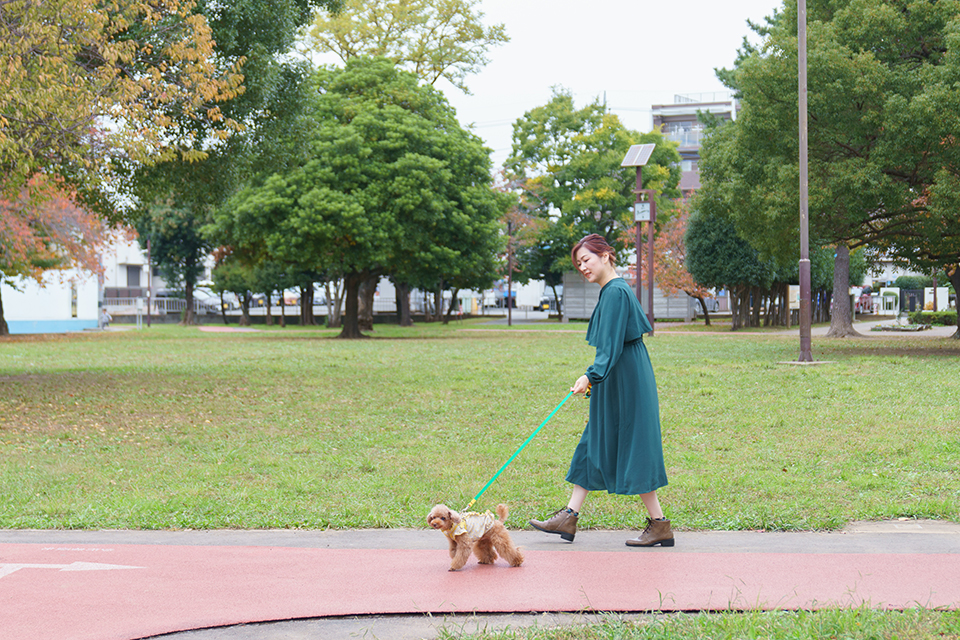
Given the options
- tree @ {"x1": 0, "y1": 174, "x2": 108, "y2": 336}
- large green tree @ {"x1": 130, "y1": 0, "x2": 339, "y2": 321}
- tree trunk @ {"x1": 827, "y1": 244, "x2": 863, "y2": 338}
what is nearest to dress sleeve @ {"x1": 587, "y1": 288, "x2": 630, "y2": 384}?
large green tree @ {"x1": 130, "y1": 0, "x2": 339, "y2": 321}

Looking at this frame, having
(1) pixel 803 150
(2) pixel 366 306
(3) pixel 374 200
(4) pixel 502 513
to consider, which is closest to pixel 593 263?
(4) pixel 502 513

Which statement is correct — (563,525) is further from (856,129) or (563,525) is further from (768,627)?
(856,129)

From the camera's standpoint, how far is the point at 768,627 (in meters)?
3.77

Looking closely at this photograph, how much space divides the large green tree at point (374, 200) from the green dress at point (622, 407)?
24.3 m

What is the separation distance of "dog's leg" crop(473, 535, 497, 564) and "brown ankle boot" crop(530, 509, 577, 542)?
54 cm

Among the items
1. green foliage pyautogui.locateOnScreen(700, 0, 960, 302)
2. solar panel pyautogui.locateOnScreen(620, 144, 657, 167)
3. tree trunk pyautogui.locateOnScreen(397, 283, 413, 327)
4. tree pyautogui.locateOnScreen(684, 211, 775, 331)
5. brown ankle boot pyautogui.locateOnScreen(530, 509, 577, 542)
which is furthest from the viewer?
tree trunk pyautogui.locateOnScreen(397, 283, 413, 327)

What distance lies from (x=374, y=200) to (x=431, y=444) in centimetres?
2155

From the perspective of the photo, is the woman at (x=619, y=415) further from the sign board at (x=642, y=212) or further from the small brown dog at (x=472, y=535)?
the sign board at (x=642, y=212)

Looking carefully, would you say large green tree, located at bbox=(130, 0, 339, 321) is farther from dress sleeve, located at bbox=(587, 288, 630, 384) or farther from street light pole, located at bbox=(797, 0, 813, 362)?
dress sleeve, located at bbox=(587, 288, 630, 384)

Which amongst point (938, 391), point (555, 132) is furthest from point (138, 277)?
point (938, 391)

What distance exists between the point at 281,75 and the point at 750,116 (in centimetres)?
1036

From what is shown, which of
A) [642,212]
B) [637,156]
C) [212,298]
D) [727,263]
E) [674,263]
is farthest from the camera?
[212,298]

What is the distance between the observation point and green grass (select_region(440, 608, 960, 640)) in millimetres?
3666

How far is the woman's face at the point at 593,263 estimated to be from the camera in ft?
17.4
